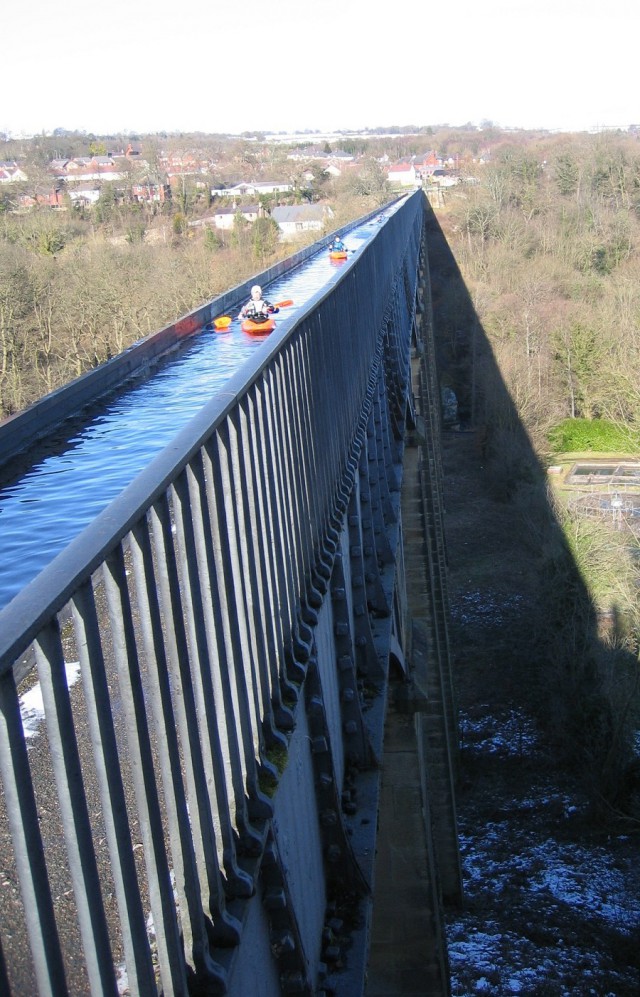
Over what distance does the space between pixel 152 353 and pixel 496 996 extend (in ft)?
38.2

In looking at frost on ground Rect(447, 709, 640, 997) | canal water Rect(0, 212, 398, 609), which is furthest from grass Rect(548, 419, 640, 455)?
canal water Rect(0, 212, 398, 609)

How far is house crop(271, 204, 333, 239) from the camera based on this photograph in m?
68.2

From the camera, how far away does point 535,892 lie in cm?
1889

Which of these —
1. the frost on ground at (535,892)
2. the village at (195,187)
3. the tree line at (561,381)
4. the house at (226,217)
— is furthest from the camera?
the house at (226,217)

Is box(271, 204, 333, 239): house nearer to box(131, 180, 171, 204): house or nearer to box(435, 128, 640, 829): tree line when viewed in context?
box(131, 180, 171, 204): house

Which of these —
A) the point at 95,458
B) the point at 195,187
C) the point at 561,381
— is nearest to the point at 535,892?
the point at 95,458

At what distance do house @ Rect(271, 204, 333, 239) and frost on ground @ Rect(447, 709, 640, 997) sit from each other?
49.6m

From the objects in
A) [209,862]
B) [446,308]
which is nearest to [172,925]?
[209,862]

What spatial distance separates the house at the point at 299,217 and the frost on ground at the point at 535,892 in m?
49.6

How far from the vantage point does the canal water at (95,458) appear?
3.77 meters

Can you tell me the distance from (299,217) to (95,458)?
6968cm

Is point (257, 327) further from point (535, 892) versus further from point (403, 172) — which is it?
point (403, 172)

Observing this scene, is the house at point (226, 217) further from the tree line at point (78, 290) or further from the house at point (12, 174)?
the tree line at point (78, 290)

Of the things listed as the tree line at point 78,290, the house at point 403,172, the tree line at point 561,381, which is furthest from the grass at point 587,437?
the house at point 403,172
